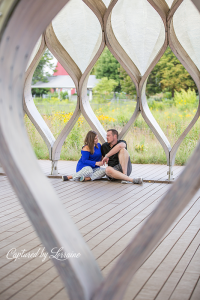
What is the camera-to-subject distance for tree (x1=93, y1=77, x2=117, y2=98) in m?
23.7

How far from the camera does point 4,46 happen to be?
174 centimetres

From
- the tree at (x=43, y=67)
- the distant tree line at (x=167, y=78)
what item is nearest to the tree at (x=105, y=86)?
the distant tree line at (x=167, y=78)

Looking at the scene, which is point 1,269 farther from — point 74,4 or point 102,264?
point 74,4

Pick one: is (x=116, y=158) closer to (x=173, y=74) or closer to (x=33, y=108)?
(x=33, y=108)

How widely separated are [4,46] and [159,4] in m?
4.40

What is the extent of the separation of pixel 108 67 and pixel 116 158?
61.9 feet

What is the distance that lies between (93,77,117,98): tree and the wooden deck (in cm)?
1840

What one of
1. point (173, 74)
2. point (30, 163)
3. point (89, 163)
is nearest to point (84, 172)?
point (89, 163)

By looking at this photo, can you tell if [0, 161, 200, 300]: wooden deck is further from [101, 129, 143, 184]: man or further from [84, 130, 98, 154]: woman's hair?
[84, 130, 98, 154]: woman's hair

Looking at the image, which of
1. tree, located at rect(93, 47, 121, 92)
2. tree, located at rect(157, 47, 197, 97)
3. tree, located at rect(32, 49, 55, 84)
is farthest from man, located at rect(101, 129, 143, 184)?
tree, located at rect(32, 49, 55, 84)

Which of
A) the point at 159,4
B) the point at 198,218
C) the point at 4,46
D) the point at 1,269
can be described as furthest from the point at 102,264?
the point at 159,4

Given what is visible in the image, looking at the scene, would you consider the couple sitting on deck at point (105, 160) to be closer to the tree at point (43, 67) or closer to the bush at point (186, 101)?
the bush at point (186, 101)

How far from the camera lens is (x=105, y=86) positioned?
946 inches

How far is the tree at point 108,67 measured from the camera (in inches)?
930
